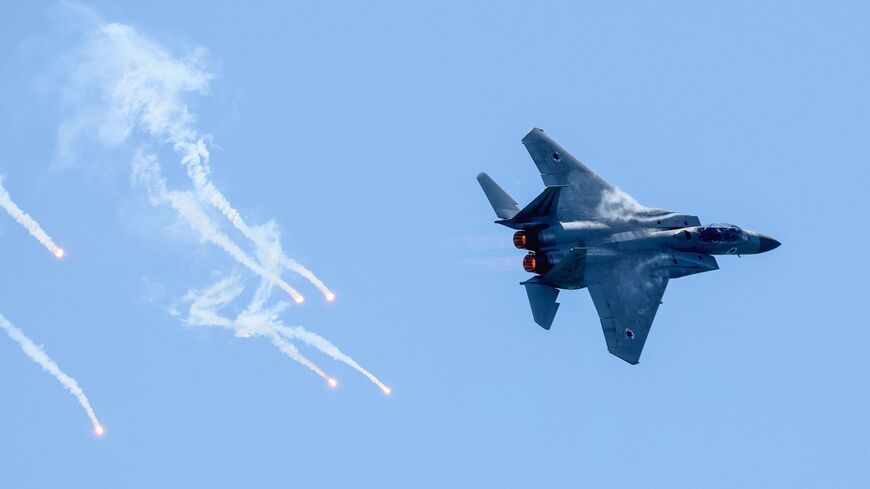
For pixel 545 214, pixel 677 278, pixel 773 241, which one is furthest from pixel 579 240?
pixel 773 241

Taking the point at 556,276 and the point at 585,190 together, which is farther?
the point at 585,190

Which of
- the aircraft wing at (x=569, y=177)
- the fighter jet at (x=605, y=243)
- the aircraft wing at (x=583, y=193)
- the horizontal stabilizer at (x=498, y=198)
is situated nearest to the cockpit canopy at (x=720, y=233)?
the fighter jet at (x=605, y=243)

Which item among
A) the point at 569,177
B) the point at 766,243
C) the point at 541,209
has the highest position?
the point at 569,177

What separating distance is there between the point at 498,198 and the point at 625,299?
5.61 meters

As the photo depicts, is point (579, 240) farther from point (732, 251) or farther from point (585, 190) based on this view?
point (732, 251)

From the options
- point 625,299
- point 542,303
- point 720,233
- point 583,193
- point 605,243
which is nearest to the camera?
point 542,303

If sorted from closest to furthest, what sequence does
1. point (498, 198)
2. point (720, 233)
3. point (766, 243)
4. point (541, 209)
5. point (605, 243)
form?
1. point (541, 209)
2. point (605, 243)
3. point (498, 198)
4. point (720, 233)
5. point (766, 243)

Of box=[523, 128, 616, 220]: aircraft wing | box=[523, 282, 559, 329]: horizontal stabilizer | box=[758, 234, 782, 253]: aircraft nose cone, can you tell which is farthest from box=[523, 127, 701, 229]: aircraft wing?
box=[523, 282, 559, 329]: horizontal stabilizer

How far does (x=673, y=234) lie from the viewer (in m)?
52.4

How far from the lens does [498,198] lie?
2016 inches

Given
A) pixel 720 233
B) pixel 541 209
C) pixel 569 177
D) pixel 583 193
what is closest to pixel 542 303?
pixel 541 209

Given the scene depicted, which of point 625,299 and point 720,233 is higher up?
point 720,233

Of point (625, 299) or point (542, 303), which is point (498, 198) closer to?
point (542, 303)

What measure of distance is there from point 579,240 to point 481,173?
4.26m
